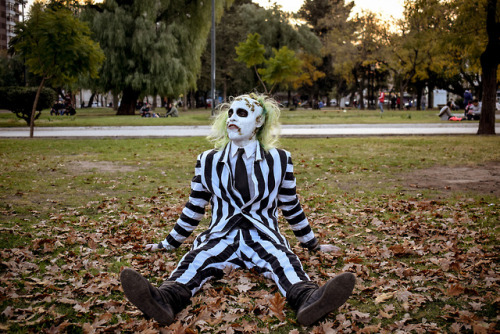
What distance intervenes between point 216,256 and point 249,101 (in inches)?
52.4

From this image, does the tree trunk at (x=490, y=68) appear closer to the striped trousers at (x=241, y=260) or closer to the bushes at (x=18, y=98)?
the striped trousers at (x=241, y=260)

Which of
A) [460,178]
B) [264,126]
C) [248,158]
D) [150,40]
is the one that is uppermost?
[150,40]

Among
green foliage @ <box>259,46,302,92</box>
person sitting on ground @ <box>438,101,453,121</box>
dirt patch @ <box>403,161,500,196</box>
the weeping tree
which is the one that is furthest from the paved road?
green foliage @ <box>259,46,302,92</box>

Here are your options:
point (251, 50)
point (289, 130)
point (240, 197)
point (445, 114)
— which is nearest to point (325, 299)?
point (240, 197)

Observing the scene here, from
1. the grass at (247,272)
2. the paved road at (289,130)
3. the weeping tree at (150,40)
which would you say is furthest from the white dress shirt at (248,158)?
the weeping tree at (150,40)

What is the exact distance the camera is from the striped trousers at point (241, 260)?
144 inches

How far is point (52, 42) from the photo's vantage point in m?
16.2

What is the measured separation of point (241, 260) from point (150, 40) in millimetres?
27652

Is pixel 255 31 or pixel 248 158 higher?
pixel 255 31

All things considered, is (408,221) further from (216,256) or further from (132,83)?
(132,83)

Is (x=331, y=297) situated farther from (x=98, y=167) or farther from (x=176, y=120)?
(x=176, y=120)

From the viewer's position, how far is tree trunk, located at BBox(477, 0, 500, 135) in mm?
16156

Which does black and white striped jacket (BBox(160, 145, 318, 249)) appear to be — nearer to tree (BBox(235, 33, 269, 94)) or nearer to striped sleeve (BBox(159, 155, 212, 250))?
striped sleeve (BBox(159, 155, 212, 250))

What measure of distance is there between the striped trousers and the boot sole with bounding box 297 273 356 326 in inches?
14.8
